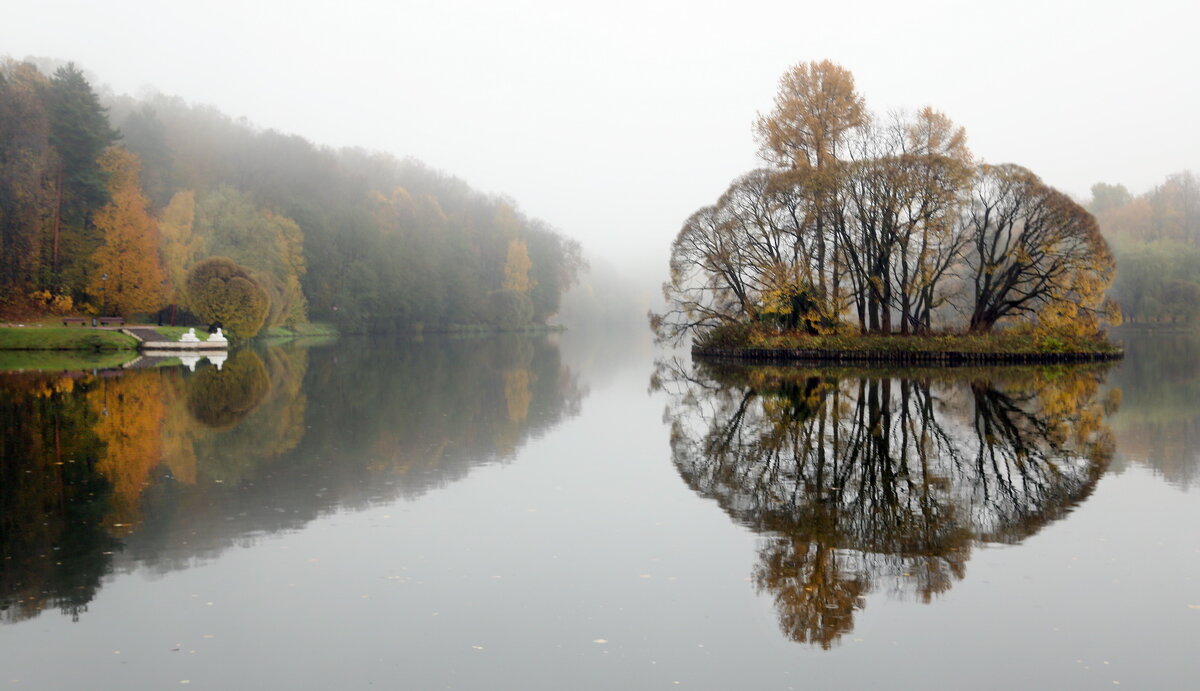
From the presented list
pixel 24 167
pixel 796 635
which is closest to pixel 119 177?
pixel 24 167

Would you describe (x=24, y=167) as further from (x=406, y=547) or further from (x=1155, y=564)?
(x=1155, y=564)

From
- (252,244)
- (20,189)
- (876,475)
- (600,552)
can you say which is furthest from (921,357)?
(20,189)

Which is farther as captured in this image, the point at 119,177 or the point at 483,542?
the point at 119,177

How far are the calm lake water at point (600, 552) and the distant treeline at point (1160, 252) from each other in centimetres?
6989

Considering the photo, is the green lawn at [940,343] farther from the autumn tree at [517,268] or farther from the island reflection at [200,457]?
the autumn tree at [517,268]

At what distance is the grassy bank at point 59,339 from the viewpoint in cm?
4281

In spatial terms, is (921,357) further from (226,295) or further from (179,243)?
(179,243)

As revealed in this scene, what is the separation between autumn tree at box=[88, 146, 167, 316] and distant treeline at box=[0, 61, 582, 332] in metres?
0.09

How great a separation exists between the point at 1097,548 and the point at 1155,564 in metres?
0.53

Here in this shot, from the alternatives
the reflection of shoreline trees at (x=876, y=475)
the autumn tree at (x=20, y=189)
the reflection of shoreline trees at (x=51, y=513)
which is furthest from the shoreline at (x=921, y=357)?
the autumn tree at (x=20, y=189)

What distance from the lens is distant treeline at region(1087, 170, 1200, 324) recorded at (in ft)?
247

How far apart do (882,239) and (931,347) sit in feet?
17.2

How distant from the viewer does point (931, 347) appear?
3459cm

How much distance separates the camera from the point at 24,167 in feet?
165
